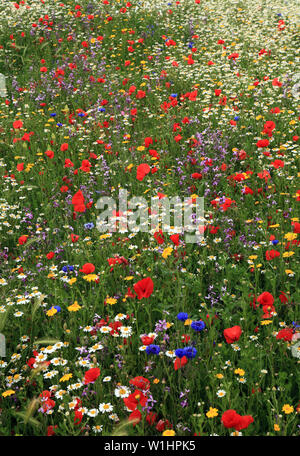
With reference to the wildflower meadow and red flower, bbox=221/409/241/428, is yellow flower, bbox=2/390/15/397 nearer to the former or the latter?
the wildflower meadow

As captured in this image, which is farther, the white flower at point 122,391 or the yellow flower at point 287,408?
the white flower at point 122,391

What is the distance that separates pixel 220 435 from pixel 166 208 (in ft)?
6.97

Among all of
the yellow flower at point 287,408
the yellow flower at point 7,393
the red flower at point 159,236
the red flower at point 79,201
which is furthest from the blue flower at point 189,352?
the red flower at point 79,201

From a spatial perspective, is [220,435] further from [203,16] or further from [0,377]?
[203,16]

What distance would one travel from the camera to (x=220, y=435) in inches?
82.0

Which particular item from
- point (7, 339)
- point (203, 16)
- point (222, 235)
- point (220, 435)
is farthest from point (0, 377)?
point (203, 16)

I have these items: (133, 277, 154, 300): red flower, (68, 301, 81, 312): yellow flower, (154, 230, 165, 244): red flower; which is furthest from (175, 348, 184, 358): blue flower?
(154, 230, 165, 244): red flower

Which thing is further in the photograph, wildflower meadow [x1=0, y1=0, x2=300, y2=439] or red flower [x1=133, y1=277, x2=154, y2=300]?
red flower [x1=133, y1=277, x2=154, y2=300]

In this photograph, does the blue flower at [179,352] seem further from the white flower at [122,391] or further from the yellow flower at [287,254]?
the yellow flower at [287,254]

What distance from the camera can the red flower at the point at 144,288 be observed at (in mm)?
2477

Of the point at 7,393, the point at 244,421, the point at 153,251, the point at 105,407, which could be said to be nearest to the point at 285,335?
the point at 244,421

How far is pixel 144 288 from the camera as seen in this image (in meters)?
2.50

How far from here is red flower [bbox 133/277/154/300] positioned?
248 cm

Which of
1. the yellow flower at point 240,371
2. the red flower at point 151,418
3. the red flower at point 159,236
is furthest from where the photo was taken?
the red flower at point 159,236
